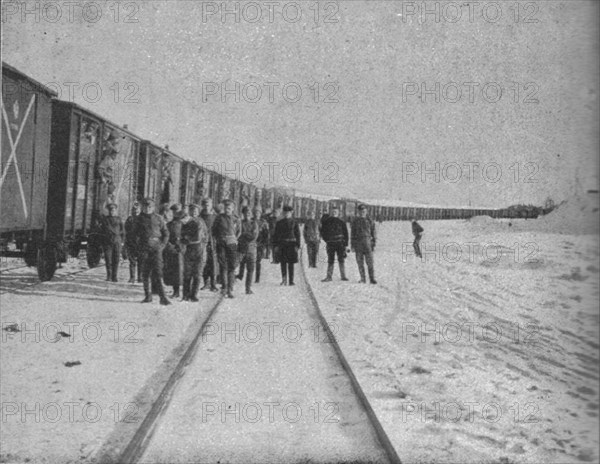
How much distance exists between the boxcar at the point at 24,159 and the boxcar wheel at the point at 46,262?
22cm

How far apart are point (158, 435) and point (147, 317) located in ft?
14.8

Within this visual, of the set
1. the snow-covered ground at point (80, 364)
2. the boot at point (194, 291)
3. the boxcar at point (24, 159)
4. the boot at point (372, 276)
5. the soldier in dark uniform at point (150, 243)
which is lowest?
the snow-covered ground at point (80, 364)

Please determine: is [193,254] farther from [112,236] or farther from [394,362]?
[394,362]

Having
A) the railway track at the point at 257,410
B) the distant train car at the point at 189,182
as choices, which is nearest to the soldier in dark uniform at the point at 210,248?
the railway track at the point at 257,410

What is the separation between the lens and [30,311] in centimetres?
845

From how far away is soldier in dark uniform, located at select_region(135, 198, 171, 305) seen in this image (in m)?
9.45

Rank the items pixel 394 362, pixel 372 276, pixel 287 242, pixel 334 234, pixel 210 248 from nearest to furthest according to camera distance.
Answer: pixel 394 362
pixel 210 248
pixel 287 242
pixel 372 276
pixel 334 234

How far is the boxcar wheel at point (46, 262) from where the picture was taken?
36.1 feet

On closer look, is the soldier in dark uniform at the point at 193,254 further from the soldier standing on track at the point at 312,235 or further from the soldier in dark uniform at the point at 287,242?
the soldier standing on track at the point at 312,235

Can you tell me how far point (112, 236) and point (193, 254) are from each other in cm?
283

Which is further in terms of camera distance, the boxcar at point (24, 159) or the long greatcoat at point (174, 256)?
the long greatcoat at point (174, 256)

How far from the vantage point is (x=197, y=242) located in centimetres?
978

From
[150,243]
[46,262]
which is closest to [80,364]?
[150,243]

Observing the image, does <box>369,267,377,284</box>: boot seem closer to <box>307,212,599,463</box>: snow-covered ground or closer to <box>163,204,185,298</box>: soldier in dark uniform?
<box>307,212,599,463</box>: snow-covered ground
